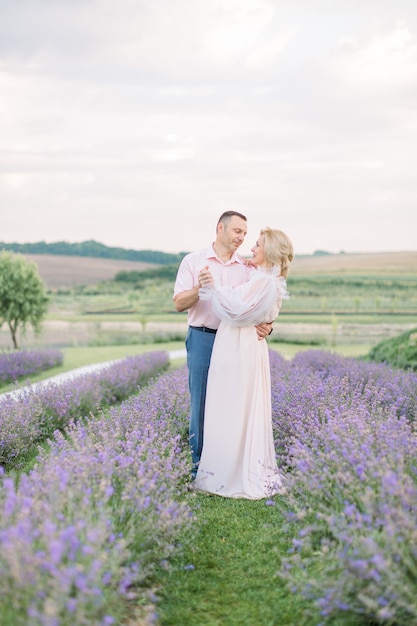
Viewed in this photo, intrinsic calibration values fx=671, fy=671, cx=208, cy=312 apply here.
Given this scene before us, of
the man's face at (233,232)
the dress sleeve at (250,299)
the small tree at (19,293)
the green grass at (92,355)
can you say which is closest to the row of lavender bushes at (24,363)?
the green grass at (92,355)

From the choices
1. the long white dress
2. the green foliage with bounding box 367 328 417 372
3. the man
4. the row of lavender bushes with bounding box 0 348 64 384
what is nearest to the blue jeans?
the man

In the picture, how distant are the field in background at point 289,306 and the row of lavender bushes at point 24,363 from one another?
6.00 metres

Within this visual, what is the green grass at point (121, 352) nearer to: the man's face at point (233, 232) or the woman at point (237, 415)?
the woman at point (237, 415)

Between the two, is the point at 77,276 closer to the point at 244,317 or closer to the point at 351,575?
the point at 244,317

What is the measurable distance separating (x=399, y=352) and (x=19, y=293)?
510 inches

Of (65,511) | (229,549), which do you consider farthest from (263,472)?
(65,511)

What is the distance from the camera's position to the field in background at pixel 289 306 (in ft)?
76.6

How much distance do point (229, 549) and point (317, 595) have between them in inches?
42.2

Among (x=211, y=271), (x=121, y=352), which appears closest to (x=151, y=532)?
(x=211, y=271)

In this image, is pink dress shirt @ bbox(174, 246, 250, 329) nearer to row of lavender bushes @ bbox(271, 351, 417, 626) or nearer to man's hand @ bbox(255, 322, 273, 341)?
man's hand @ bbox(255, 322, 273, 341)

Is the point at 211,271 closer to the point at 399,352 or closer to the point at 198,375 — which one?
the point at 198,375

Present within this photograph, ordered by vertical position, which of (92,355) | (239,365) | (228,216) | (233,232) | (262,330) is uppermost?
(228,216)

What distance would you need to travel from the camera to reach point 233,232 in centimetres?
506

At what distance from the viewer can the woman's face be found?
15.5 feet
